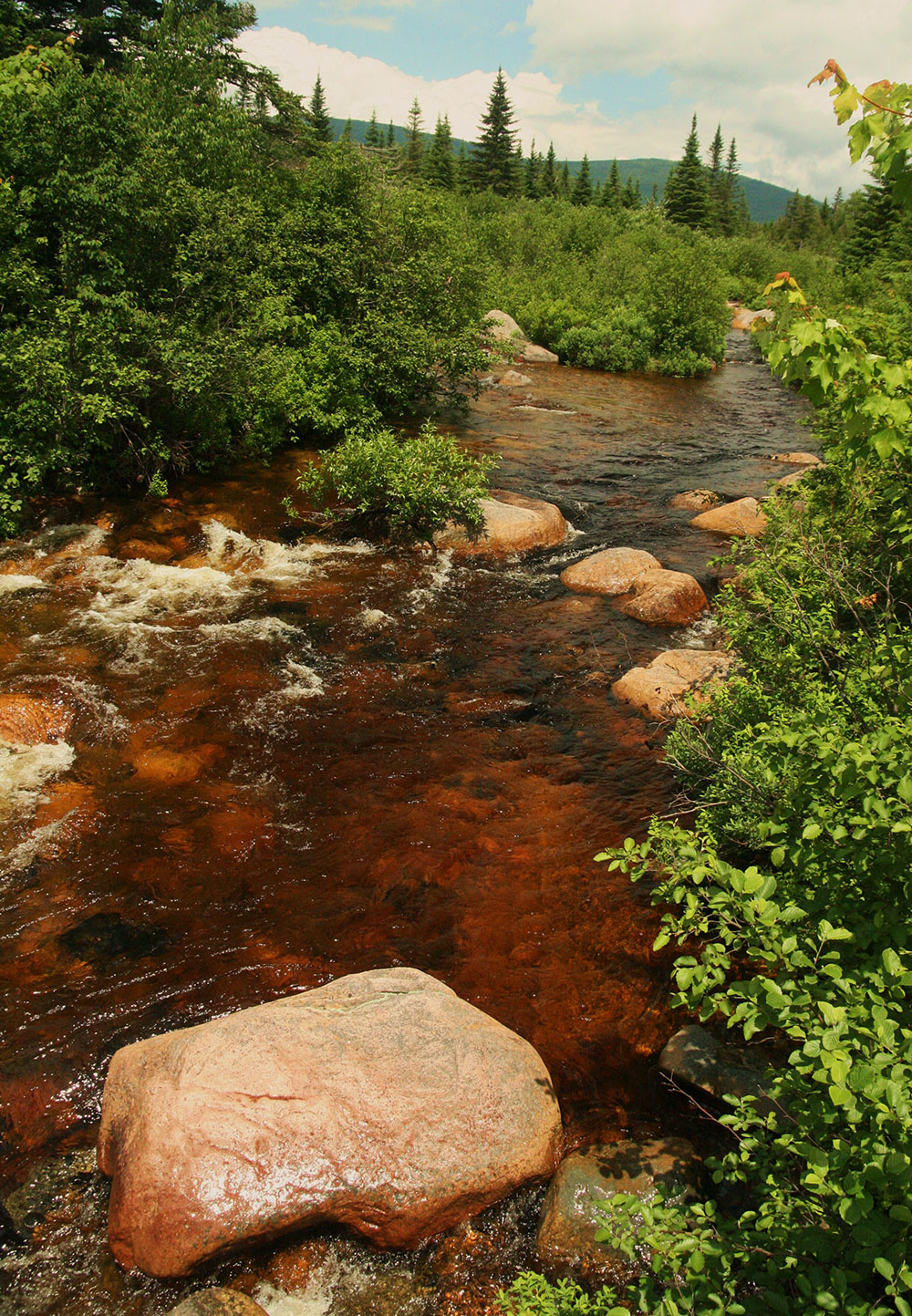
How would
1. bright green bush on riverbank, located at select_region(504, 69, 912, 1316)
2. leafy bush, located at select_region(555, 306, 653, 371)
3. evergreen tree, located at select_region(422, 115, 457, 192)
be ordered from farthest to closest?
evergreen tree, located at select_region(422, 115, 457, 192) → leafy bush, located at select_region(555, 306, 653, 371) → bright green bush on riverbank, located at select_region(504, 69, 912, 1316)

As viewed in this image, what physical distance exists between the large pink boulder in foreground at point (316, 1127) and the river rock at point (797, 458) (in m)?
17.5

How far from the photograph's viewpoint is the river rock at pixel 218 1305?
392 centimetres

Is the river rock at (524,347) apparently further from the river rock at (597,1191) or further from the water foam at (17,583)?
the river rock at (597,1191)

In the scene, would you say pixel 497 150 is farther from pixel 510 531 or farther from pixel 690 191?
pixel 510 531

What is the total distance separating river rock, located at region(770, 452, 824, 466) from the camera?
1914 centimetres

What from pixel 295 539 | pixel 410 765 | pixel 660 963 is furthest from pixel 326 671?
pixel 660 963

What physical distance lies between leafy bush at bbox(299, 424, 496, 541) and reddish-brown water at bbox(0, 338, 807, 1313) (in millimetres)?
863

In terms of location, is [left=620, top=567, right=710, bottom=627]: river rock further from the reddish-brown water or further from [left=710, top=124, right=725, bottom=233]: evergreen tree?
[left=710, top=124, right=725, bottom=233]: evergreen tree

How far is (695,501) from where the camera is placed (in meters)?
16.2

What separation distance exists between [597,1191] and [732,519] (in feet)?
41.0

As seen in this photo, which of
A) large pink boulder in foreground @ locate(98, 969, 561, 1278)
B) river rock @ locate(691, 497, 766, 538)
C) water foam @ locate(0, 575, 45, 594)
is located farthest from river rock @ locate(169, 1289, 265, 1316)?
river rock @ locate(691, 497, 766, 538)

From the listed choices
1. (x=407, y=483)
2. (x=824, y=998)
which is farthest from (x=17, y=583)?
(x=824, y=998)

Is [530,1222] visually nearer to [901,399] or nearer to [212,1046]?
[212,1046]

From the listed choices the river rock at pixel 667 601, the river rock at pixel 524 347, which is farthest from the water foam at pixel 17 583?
the river rock at pixel 524 347
